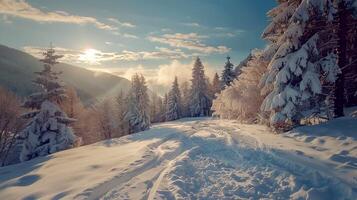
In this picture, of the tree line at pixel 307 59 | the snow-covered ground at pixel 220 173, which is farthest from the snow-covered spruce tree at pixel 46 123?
the tree line at pixel 307 59

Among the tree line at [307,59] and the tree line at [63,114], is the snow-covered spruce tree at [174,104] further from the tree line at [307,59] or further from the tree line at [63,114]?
the tree line at [307,59]

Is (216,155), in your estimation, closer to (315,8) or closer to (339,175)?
(339,175)

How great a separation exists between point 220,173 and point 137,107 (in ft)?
154

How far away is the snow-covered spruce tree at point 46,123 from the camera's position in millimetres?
22984

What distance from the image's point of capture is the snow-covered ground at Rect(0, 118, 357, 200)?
764 centimetres

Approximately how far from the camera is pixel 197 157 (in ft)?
38.1

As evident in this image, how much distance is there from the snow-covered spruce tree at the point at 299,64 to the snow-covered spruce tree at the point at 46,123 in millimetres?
16428

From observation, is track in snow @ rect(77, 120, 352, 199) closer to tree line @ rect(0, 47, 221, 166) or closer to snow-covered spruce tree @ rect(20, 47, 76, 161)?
snow-covered spruce tree @ rect(20, 47, 76, 161)

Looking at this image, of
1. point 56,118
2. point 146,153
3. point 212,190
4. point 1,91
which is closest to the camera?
point 212,190

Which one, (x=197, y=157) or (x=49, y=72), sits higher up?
(x=49, y=72)

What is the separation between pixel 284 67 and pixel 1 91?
32.4 metres

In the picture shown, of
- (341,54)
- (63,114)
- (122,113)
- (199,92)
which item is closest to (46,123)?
(63,114)

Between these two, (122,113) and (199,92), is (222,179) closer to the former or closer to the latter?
(122,113)

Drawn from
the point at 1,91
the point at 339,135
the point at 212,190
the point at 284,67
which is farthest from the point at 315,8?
the point at 1,91
